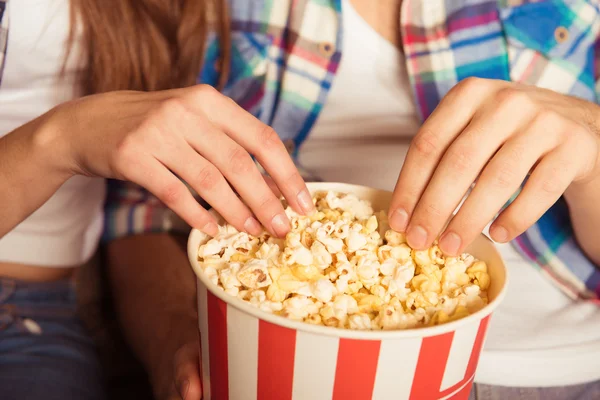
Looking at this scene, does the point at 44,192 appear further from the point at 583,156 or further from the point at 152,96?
the point at 583,156

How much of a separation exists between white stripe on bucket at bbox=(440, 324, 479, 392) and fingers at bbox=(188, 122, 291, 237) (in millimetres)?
219

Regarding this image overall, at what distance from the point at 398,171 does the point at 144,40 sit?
0.50m

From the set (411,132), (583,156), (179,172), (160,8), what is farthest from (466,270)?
(160,8)

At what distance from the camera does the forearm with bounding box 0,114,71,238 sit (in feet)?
2.42

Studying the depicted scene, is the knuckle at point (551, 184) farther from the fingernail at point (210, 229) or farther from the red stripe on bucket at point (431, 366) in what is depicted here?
the fingernail at point (210, 229)

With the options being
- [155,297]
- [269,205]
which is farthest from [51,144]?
[155,297]

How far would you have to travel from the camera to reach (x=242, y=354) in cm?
56

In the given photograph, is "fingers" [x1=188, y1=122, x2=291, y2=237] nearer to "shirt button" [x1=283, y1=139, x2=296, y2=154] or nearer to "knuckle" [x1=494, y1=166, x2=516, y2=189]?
"knuckle" [x1=494, y1=166, x2=516, y2=189]

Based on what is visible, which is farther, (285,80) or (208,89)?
(285,80)

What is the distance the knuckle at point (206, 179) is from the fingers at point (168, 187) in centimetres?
2

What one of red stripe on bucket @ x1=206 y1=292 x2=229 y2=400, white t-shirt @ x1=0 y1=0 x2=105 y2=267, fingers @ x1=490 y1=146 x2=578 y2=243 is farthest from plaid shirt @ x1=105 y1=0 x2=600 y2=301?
red stripe on bucket @ x1=206 y1=292 x2=229 y2=400

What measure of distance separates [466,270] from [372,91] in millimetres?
555

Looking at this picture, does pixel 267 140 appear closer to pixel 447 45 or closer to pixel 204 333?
pixel 204 333

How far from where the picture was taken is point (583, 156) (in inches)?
26.7
